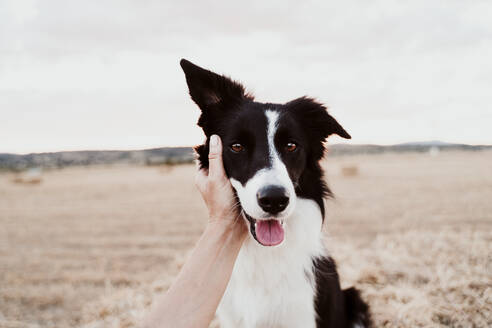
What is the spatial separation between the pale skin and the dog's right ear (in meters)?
0.45

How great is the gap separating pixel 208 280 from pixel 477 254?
470 cm

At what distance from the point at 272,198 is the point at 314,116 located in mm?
1340

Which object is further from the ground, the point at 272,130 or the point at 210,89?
the point at 210,89

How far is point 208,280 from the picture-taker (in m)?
2.26

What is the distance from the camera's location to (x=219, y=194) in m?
2.61

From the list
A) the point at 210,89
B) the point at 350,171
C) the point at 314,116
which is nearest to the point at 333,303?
the point at 314,116

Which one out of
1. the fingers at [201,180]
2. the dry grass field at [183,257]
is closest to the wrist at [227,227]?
the fingers at [201,180]

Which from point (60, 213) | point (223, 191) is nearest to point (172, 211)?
point (60, 213)

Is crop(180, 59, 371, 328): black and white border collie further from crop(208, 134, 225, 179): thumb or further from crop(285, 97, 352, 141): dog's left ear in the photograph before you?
crop(208, 134, 225, 179): thumb

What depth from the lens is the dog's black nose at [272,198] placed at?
7.61 feet

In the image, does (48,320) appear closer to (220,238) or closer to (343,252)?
(220,238)

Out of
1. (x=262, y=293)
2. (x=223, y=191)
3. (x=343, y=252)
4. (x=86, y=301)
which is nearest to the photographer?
(x=223, y=191)

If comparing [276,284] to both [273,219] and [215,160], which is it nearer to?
[273,219]

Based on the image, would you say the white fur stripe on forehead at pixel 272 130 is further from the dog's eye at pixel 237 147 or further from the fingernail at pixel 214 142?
the fingernail at pixel 214 142
